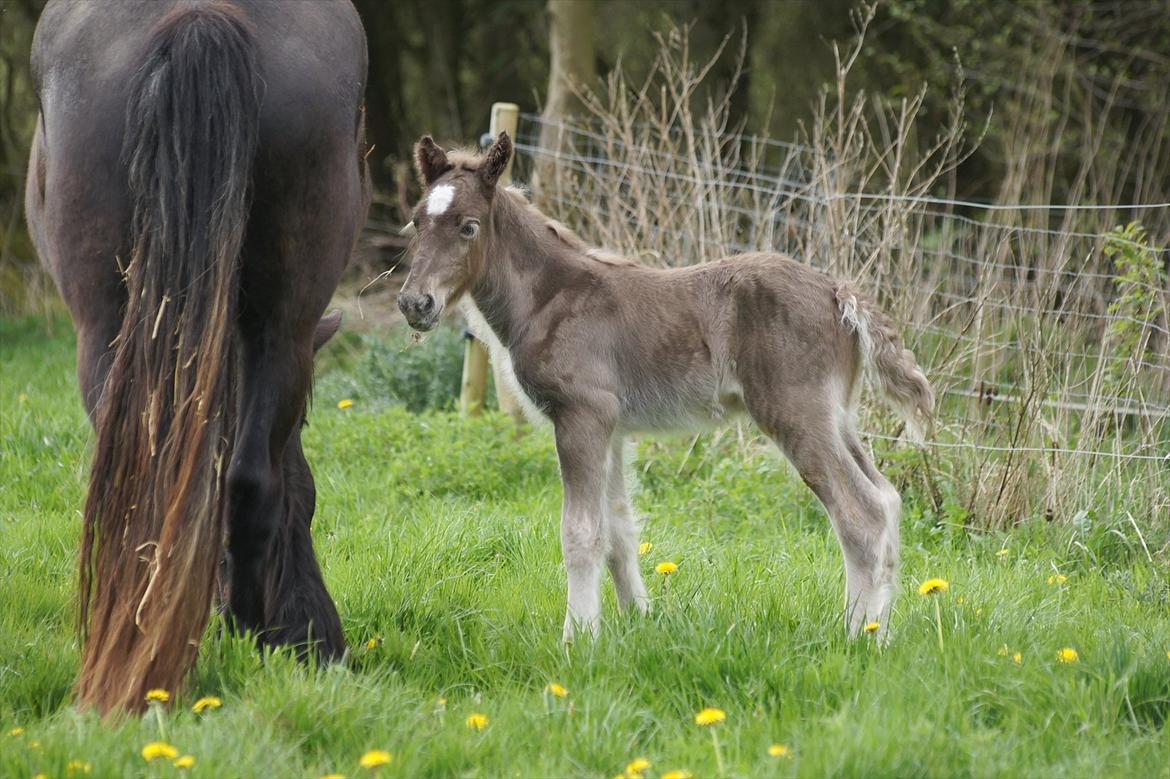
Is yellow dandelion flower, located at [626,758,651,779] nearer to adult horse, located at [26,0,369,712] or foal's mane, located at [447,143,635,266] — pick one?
adult horse, located at [26,0,369,712]

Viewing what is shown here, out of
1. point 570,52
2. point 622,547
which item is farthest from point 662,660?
point 570,52

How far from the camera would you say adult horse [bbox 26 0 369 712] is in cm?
289

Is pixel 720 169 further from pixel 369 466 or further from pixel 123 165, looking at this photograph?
pixel 123 165

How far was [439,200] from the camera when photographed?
3.77 meters

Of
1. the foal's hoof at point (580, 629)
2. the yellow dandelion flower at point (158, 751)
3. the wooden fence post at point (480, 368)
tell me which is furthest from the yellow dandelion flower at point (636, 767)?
the wooden fence post at point (480, 368)

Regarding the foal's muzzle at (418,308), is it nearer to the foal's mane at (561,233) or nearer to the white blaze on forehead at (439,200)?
the white blaze on forehead at (439,200)

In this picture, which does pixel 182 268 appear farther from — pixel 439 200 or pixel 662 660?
pixel 662 660

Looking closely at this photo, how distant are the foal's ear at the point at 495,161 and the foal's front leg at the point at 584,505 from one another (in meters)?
0.80

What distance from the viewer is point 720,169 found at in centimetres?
638

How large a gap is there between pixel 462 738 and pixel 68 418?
15.0ft

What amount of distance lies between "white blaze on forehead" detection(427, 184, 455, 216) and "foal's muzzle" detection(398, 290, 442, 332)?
0.90 feet

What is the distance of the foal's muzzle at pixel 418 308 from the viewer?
3.65 metres

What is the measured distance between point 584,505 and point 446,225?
0.98 metres

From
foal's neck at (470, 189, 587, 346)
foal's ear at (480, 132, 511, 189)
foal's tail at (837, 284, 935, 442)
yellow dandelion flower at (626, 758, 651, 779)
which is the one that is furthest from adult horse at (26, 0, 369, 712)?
foal's tail at (837, 284, 935, 442)
